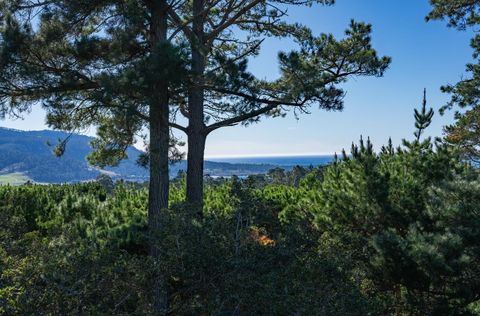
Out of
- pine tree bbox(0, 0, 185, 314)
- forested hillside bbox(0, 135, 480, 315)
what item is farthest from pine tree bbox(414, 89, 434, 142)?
pine tree bbox(0, 0, 185, 314)

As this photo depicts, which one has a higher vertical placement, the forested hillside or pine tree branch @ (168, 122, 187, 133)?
pine tree branch @ (168, 122, 187, 133)

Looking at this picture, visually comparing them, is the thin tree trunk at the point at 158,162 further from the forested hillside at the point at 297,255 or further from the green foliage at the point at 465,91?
the green foliage at the point at 465,91

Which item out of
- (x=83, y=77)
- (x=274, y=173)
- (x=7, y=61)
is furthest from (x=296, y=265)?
(x=274, y=173)

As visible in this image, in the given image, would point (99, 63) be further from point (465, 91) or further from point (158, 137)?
point (465, 91)

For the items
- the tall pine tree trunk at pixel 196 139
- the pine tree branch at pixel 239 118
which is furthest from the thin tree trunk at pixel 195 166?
the pine tree branch at pixel 239 118

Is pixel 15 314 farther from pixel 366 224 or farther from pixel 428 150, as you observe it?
pixel 428 150

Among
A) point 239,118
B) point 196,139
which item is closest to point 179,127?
point 196,139

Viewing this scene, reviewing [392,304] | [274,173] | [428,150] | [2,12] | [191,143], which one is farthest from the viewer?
[274,173]

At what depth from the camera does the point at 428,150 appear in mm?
8602

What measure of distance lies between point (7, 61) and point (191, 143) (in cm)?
430

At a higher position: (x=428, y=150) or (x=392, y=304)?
(x=428, y=150)

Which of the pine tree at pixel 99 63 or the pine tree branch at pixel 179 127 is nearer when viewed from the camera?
the pine tree at pixel 99 63

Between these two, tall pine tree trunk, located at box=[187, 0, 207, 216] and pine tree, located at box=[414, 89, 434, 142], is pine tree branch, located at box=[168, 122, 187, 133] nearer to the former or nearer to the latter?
tall pine tree trunk, located at box=[187, 0, 207, 216]

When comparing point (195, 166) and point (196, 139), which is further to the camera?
point (196, 139)
